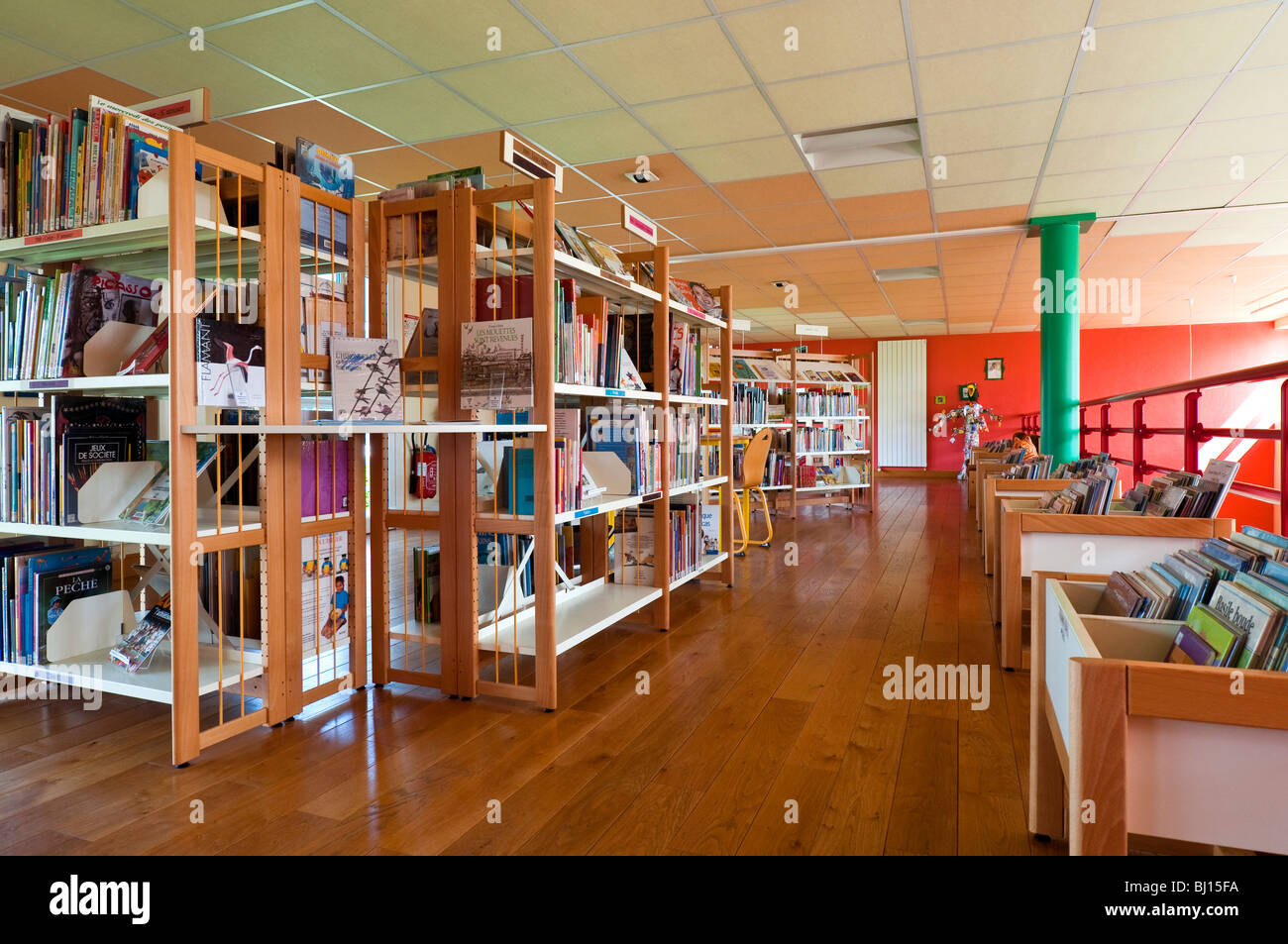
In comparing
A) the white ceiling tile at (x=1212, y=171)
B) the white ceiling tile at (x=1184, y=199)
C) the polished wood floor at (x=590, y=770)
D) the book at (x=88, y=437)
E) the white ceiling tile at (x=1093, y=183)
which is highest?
the white ceiling tile at (x=1184, y=199)

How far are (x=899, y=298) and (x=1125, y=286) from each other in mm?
2702

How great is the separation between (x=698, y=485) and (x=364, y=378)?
2061mm

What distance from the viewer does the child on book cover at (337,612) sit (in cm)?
249

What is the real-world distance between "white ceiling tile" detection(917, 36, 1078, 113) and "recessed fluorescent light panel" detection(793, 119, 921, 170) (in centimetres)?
44

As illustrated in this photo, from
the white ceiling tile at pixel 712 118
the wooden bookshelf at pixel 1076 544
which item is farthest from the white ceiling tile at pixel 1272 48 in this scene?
the wooden bookshelf at pixel 1076 544

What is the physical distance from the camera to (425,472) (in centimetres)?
261

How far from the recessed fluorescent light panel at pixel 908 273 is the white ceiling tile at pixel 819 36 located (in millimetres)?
5050

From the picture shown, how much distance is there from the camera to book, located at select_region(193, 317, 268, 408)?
2006 millimetres

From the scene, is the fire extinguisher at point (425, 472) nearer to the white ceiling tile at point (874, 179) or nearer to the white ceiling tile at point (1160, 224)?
the white ceiling tile at point (874, 179)

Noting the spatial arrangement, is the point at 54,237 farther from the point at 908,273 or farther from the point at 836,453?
the point at 908,273

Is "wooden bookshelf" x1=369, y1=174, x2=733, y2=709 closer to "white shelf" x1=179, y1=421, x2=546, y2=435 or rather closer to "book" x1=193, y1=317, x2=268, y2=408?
"white shelf" x1=179, y1=421, x2=546, y2=435

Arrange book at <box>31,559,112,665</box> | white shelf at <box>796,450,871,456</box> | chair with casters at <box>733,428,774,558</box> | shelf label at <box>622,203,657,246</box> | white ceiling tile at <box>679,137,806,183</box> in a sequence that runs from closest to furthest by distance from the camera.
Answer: book at <box>31,559,112,665</box>
shelf label at <box>622,203,657,246</box>
white ceiling tile at <box>679,137,806,183</box>
chair with casters at <box>733,428,774,558</box>
white shelf at <box>796,450,871,456</box>

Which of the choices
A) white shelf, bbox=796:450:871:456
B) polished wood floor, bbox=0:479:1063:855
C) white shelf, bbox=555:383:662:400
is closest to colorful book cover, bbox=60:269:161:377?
polished wood floor, bbox=0:479:1063:855

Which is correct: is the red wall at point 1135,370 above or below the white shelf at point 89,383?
above
